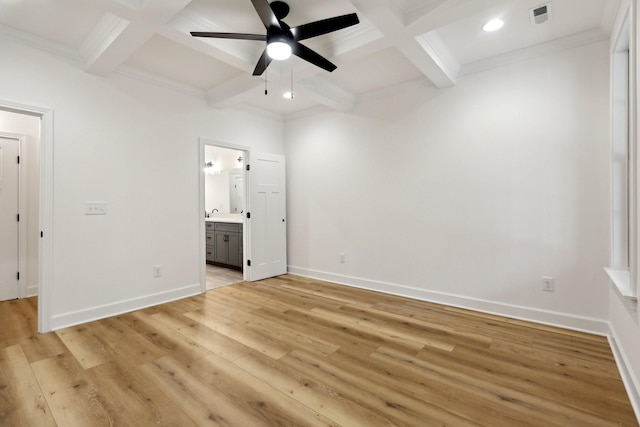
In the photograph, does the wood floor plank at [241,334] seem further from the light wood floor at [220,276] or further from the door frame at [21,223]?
the door frame at [21,223]

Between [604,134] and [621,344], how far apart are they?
1.76 m

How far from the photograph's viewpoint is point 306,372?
2160 millimetres

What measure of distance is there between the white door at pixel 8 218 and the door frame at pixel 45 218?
1.60 metres

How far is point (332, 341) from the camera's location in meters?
2.64

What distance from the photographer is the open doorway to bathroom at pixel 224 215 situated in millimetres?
5363

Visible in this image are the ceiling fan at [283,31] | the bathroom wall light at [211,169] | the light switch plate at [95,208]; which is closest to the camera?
the ceiling fan at [283,31]

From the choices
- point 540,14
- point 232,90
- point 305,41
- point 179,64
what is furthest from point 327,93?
point 540,14

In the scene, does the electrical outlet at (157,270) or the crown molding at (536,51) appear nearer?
the crown molding at (536,51)

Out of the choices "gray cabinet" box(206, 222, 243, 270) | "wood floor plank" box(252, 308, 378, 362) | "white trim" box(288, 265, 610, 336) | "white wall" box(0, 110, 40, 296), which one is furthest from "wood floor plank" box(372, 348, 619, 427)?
"white wall" box(0, 110, 40, 296)

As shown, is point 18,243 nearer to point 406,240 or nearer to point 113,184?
point 113,184

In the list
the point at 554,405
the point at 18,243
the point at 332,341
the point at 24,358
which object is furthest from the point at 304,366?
the point at 18,243

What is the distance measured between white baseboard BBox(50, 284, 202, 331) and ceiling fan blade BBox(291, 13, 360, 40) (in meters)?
3.20

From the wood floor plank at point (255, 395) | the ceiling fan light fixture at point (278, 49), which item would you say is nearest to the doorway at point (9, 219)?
the wood floor plank at point (255, 395)

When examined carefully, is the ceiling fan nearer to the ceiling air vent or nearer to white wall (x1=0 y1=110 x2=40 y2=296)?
the ceiling air vent
